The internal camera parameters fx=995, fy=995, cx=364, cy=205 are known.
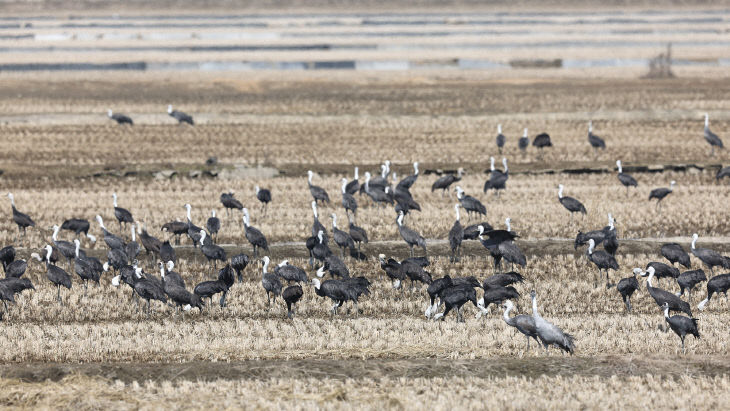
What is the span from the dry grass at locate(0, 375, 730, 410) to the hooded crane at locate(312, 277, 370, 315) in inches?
136

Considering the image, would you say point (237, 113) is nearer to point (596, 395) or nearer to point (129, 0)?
point (596, 395)

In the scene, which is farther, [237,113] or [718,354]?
[237,113]

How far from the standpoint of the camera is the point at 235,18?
120m

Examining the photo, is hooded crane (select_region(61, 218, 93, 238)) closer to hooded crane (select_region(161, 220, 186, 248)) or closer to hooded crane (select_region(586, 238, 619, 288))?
hooded crane (select_region(161, 220, 186, 248))

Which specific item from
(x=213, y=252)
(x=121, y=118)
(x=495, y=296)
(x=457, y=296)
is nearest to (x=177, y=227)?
(x=213, y=252)

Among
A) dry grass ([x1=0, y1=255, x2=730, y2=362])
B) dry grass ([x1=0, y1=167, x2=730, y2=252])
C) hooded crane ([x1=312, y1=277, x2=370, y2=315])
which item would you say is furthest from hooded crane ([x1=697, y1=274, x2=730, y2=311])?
hooded crane ([x1=312, y1=277, x2=370, y2=315])

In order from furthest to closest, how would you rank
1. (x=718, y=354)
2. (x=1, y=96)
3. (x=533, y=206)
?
(x=1, y=96) < (x=533, y=206) < (x=718, y=354)

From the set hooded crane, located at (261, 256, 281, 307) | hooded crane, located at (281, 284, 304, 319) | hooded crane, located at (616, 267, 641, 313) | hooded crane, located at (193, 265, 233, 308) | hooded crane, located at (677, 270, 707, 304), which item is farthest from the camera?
hooded crane, located at (677, 270, 707, 304)

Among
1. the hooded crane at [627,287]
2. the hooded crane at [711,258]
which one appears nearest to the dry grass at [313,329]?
the hooded crane at [627,287]

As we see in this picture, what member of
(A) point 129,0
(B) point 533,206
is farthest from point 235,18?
(B) point 533,206

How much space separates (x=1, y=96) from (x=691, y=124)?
36.2 m

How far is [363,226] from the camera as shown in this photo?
1031 inches

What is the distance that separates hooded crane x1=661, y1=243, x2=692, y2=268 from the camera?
2058 cm

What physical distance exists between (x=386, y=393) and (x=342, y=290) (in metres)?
4.18
